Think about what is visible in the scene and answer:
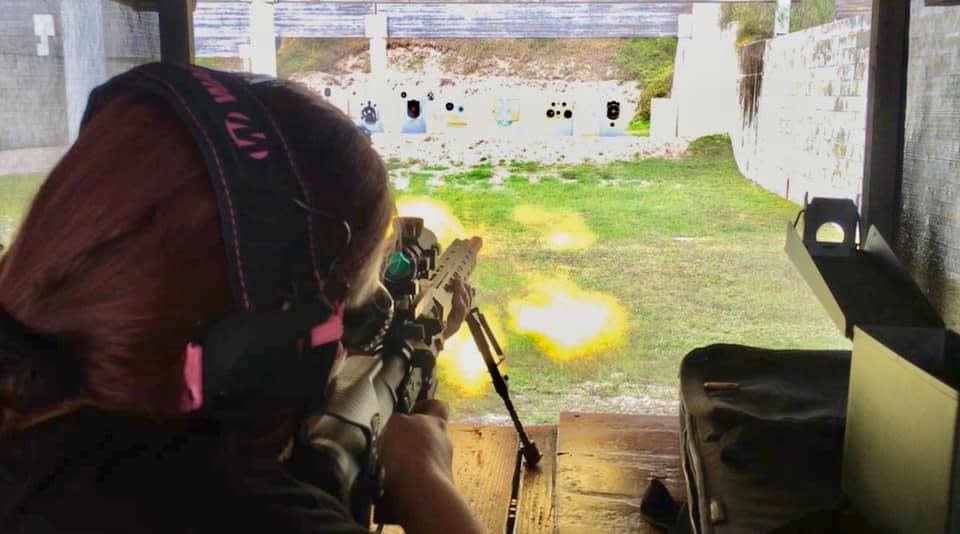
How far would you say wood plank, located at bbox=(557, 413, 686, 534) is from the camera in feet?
4.24

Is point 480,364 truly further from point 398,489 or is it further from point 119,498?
point 119,498

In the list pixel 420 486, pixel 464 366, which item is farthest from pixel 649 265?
pixel 420 486

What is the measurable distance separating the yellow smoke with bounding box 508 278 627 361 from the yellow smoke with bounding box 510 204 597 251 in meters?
0.12

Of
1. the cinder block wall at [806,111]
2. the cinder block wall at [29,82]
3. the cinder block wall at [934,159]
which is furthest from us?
the cinder block wall at [806,111]

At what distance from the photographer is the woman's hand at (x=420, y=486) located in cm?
81

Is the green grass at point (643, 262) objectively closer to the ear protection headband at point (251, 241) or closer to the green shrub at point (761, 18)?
the green shrub at point (761, 18)

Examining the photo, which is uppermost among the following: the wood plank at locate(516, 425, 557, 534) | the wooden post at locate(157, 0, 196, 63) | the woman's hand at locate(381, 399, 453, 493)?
the wooden post at locate(157, 0, 196, 63)

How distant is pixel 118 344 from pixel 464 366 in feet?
5.54

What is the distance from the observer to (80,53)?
1.43 metres

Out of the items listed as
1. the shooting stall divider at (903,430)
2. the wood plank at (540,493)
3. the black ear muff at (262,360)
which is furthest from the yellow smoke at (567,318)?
the black ear muff at (262,360)

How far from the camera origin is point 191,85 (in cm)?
56

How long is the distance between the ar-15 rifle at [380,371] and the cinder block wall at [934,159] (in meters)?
0.74

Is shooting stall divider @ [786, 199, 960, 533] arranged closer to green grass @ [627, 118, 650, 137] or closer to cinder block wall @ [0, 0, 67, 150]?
cinder block wall @ [0, 0, 67, 150]

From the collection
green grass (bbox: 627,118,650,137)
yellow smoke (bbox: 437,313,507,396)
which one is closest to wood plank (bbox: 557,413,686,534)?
yellow smoke (bbox: 437,313,507,396)
